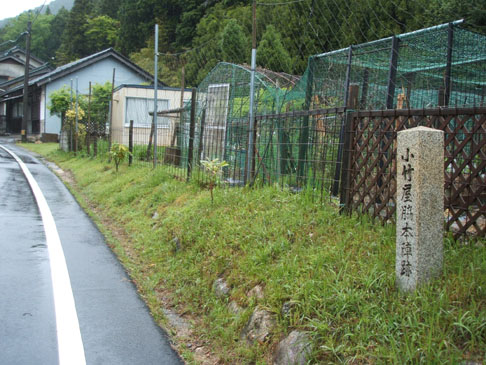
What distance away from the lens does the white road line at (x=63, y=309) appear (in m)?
3.97

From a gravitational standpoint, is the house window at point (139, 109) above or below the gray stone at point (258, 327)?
above

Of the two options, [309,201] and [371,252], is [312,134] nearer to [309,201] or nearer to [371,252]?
[309,201]

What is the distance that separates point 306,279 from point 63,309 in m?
2.55

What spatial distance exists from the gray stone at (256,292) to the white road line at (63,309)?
1638 millimetres

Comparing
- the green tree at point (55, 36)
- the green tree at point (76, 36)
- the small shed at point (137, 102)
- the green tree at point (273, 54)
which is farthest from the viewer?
the green tree at point (55, 36)

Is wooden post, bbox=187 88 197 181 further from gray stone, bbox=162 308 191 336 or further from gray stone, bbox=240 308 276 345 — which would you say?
gray stone, bbox=240 308 276 345

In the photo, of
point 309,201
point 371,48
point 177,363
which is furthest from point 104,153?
point 177,363

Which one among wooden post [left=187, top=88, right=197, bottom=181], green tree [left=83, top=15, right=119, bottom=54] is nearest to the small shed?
wooden post [left=187, top=88, right=197, bottom=181]

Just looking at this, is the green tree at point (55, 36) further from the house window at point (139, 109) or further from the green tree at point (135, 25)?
the house window at point (139, 109)

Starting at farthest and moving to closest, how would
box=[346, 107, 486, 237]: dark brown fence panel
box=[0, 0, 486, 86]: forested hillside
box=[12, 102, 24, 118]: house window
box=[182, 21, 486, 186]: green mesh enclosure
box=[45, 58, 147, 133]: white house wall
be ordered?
box=[12, 102, 24, 118]: house window → box=[45, 58, 147, 133]: white house wall → box=[0, 0, 486, 86]: forested hillside → box=[182, 21, 486, 186]: green mesh enclosure → box=[346, 107, 486, 237]: dark brown fence panel

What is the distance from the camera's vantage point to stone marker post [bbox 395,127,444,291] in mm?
3707

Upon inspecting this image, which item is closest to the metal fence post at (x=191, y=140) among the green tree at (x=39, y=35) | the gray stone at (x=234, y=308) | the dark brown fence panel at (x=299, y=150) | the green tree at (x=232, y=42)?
the dark brown fence panel at (x=299, y=150)

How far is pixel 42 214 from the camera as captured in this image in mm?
9852

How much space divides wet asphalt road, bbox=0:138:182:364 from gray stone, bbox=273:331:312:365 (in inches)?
38.0
